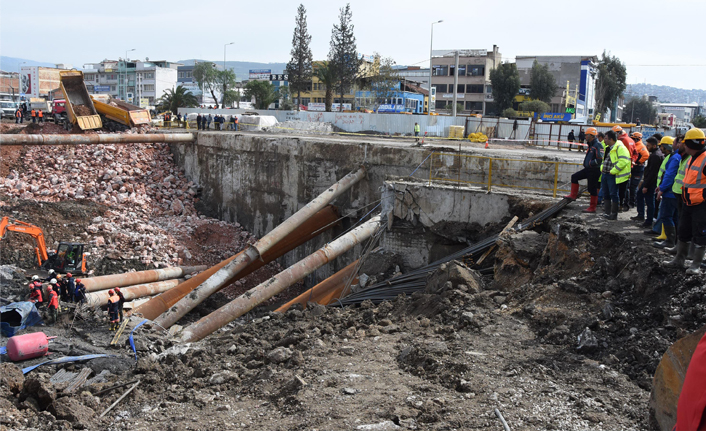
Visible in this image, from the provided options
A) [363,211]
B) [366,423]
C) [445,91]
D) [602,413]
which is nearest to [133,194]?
[363,211]

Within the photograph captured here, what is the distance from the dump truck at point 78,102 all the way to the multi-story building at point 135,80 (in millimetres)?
60904

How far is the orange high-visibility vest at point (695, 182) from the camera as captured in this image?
17.8 feet

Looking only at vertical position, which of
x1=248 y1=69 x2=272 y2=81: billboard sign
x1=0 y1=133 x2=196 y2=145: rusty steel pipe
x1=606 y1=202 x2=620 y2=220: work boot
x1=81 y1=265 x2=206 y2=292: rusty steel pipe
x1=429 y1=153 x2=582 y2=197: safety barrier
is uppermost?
x1=248 y1=69 x2=272 y2=81: billboard sign

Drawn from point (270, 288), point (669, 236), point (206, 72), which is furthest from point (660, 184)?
point (206, 72)

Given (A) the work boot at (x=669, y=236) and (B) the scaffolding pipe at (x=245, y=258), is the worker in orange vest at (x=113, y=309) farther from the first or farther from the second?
(A) the work boot at (x=669, y=236)

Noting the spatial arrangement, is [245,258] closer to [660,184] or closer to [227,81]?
[660,184]

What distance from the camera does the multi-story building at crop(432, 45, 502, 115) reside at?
→ 6253 cm

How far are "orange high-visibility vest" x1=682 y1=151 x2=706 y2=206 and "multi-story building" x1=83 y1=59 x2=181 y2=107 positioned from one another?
281ft

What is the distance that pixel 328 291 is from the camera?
11.4m

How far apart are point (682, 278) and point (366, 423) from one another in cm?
382

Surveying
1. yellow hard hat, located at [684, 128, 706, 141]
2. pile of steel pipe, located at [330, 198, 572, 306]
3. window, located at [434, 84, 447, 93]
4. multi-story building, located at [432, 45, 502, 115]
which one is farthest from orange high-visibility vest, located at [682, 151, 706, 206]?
window, located at [434, 84, 447, 93]

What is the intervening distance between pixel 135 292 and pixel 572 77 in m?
56.4

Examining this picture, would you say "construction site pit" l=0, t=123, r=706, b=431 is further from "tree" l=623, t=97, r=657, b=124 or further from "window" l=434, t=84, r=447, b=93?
"tree" l=623, t=97, r=657, b=124

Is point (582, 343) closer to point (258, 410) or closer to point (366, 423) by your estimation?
point (366, 423)
